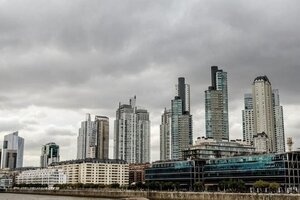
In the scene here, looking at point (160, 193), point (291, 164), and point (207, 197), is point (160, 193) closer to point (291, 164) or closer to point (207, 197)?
point (207, 197)

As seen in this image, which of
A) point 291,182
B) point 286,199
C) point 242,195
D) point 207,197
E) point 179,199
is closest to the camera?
point 286,199

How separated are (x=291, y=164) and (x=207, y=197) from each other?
51.3 m

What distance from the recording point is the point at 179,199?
174750 mm

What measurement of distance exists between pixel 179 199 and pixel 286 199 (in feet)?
184

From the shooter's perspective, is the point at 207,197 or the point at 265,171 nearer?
the point at 207,197

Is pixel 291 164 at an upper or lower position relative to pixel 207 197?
upper

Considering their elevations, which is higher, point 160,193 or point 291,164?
point 291,164

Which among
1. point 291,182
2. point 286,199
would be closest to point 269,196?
point 286,199

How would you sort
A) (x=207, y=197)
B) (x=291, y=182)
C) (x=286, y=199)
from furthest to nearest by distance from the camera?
(x=291, y=182) → (x=207, y=197) → (x=286, y=199)

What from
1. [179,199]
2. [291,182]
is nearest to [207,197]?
[179,199]

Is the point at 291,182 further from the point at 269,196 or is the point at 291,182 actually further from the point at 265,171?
the point at 269,196

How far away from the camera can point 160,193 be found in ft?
627

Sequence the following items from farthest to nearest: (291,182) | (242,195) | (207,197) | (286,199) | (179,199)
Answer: (291,182), (179,199), (207,197), (242,195), (286,199)

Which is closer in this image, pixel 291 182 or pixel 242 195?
pixel 242 195
